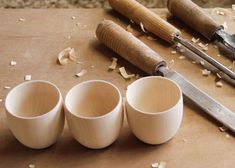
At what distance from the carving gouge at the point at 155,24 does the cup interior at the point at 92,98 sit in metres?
0.22

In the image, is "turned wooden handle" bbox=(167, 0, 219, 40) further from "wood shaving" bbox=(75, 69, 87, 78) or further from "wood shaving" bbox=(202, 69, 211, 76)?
"wood shaving" bbox=(75, 69, 87, 78)

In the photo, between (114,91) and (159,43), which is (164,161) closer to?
(114,91)

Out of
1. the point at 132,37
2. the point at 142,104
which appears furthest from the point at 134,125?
the point at 132,37

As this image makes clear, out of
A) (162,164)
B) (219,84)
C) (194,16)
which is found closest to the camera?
(162,164)

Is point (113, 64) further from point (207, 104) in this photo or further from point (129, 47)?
point (207, 104)

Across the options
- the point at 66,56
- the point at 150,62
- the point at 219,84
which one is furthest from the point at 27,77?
the point at 219,84

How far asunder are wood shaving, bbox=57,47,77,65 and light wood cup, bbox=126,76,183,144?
198mm

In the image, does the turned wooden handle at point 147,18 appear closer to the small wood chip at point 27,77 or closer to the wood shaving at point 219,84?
the wood shaving at point 219,84

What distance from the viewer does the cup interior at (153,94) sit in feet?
2.01

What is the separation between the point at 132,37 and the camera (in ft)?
2.49

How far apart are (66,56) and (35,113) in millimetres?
179

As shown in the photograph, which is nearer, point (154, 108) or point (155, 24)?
point (154, 108)

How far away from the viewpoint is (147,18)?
815mm

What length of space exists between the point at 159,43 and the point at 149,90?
0.65ft
